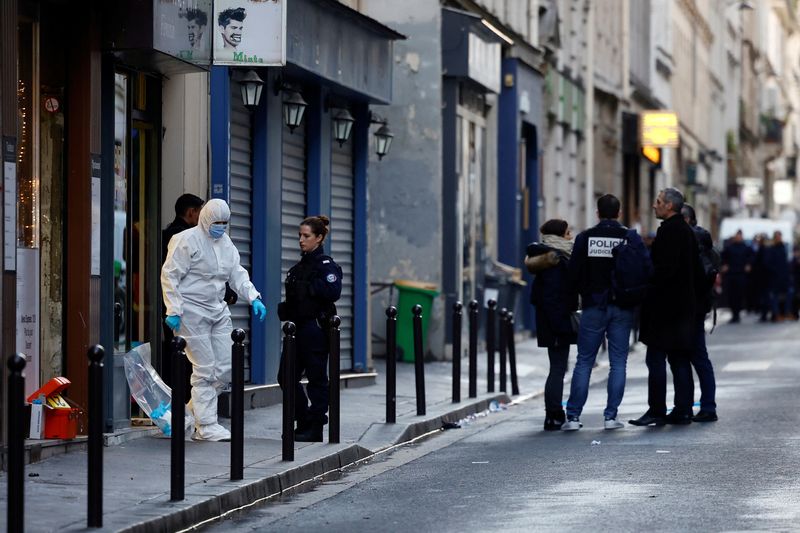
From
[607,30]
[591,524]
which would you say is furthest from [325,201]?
[607,30]

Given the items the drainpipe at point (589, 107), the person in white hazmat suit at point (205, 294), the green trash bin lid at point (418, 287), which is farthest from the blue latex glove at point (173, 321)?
the drainpipe at point (589, 107)

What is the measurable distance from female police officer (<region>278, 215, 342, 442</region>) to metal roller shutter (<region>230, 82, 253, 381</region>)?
305cm

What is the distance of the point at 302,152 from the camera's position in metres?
19.0

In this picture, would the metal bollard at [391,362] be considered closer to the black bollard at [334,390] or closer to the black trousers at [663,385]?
the black bollard at [334,390]

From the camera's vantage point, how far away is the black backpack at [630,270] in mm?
15164

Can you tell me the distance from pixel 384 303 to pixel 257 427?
8961 mm

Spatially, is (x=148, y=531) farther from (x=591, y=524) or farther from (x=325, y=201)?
(x=325, y=201)

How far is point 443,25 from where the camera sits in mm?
→ 24719

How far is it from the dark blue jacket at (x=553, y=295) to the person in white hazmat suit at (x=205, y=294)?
2.85m

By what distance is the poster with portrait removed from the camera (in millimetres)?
15133

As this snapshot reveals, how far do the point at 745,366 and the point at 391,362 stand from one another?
A: 401 inches

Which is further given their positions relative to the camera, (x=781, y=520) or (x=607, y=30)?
(x=607, y=30)

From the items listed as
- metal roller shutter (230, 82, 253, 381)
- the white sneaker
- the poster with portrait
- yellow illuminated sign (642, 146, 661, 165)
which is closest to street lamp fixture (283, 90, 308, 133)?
metal roller shutter (230, 82, 253, 381)

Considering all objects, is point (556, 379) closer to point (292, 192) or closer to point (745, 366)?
point (292, 192)
